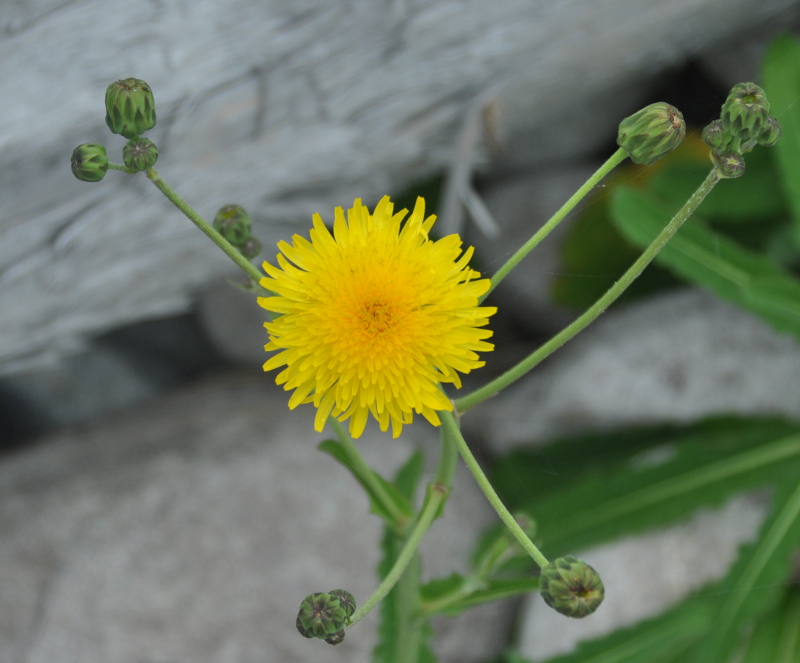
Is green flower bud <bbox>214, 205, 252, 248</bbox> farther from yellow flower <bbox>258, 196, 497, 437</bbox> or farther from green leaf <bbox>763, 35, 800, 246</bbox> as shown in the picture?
green leaf <bbox>763, 35, 800, 246</bbox>

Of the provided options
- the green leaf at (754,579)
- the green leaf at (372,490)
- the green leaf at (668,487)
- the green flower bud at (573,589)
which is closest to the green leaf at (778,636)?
the green leaf at (754,579)

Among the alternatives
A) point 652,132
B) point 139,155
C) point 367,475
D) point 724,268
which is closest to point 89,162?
point 139,155

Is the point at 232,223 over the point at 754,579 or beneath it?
over

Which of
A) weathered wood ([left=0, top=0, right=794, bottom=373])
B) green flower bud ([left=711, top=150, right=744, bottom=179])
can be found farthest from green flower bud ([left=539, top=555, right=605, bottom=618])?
weathered wood ([left=0, top=0, right=794, bottom=373])

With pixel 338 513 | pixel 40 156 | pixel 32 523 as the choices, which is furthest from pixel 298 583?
pixel 40 156

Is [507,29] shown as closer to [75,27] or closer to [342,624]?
[75,27]

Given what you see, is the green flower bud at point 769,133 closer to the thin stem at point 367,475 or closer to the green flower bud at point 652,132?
the green flower bud at point 652,132

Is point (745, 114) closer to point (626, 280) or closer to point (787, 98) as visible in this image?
point (626, 280)
